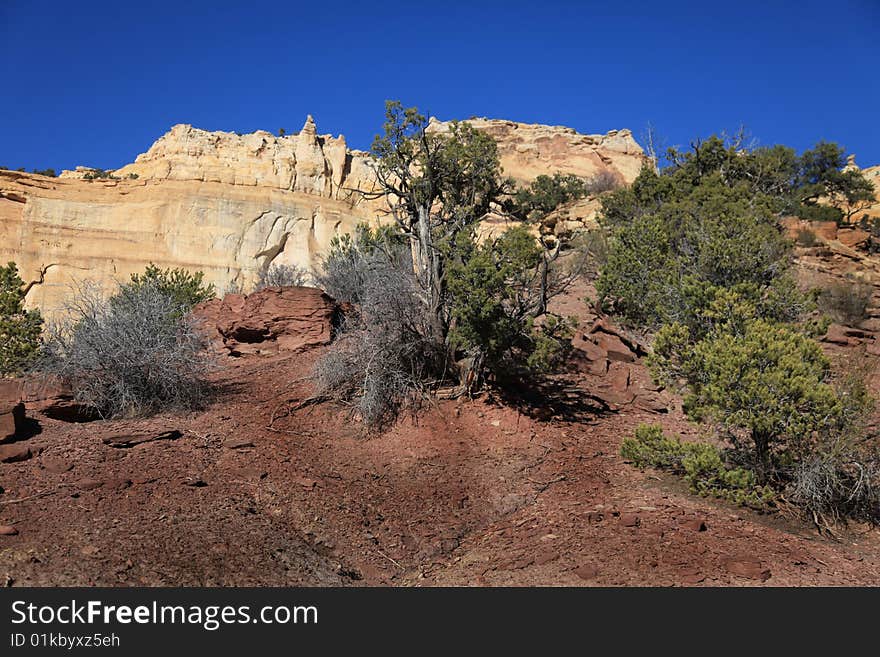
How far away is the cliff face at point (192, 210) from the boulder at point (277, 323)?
67.3 ft

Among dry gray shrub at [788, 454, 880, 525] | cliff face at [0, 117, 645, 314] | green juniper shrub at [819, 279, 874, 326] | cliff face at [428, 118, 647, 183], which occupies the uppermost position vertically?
cliff face at [428, 118, 647, 183]

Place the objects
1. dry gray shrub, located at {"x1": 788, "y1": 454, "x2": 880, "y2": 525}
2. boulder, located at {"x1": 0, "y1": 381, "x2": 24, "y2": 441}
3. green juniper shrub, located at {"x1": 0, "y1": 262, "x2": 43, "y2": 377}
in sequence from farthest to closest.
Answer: green juniper shrub, located at {"x1": 0, "y1": 262, "x2": 43, "y2": 377} → boulder, located at {"x1": 0, "y1": 381, "x2": 24, "y2": 441} → dry gray shrub, located at {"x1": 788, "y1": 454, "x2": 880, "y2": 525}

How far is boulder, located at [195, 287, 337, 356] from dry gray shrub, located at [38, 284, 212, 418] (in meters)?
3.90

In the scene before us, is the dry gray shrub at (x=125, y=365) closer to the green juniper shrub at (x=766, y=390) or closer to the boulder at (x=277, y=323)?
the boulder at (x=277, y=323)

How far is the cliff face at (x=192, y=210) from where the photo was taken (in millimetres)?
36531

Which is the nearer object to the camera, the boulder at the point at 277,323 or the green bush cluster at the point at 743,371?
the green bush cluster at the point at 743,371

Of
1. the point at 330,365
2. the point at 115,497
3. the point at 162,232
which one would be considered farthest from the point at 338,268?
the point at 162,232

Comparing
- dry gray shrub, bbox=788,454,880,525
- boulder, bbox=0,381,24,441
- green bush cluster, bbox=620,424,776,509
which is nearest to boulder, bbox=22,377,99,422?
boulder, bbox=0,381,24,441

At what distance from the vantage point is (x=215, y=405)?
420 inches

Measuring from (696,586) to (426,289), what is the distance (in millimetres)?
7086

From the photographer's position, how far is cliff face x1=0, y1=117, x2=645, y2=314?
120ft

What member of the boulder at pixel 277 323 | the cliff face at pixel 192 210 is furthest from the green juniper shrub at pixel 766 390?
the cliff face at pixel 192 210

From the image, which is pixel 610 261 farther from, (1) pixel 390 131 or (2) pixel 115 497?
(2) pixel 115 497

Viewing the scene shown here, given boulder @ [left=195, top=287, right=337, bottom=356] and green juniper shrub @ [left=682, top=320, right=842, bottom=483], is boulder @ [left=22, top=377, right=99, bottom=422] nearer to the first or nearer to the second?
boulder @ [left=195, top=287, right=337, bottom=356]
